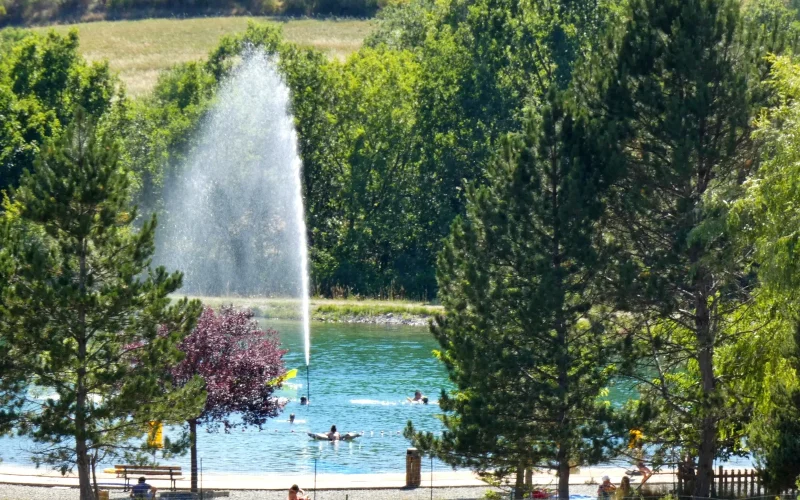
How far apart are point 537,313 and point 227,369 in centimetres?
1038

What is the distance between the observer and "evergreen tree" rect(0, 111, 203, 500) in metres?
29.5

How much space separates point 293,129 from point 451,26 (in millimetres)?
15461

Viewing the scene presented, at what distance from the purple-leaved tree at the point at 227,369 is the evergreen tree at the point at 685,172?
438 inches

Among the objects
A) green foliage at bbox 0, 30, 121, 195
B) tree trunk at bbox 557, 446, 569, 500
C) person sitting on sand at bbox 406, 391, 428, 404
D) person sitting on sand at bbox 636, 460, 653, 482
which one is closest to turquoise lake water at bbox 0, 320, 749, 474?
person sitting on sand at bbox 406, 391, 428, 404

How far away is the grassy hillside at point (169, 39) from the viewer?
13488 centimetres

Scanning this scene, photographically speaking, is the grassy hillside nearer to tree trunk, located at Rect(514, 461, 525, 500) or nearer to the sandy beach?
the sandy beach

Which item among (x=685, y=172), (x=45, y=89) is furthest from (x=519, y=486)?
(x=45, y=89)

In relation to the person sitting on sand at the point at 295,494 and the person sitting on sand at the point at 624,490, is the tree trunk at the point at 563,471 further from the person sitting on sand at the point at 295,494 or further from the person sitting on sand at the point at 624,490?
the person sitting on sand at the point at 295,494

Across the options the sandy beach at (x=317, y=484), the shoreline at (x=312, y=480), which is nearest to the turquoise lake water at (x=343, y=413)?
the shoreline at (x=312, y=480)

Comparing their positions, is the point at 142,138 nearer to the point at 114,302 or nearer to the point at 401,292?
the point at 401,292

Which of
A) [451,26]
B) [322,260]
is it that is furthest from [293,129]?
[451,26]

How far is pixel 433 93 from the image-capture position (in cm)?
8431

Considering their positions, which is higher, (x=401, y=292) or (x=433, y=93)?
(x=433, y=93)

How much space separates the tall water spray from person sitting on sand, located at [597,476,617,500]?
48421 millimetres
